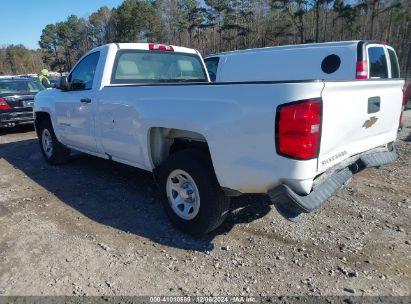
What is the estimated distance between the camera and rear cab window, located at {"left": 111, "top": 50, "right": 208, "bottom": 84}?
4.80m

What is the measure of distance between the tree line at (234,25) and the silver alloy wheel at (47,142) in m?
30.8

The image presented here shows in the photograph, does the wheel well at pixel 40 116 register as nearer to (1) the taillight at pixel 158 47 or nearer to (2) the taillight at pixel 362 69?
(1) the taillight at pixel 158 47

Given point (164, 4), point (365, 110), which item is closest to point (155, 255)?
point (365, 110)

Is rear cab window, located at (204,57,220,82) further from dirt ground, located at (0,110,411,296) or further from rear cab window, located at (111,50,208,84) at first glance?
dirt ground, located at (0,110,411,296)

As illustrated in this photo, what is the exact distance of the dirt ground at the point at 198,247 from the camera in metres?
2.94

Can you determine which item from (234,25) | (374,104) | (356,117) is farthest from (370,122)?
(234,25)

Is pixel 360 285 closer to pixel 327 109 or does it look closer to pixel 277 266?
pixel 277 266

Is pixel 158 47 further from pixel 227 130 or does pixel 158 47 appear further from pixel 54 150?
pixel 54 150

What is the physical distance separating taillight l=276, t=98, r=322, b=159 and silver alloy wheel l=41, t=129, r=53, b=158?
4.96 meters

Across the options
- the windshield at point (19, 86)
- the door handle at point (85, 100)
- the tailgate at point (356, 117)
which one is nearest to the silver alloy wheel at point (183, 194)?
the tailgate at point (356, 117)

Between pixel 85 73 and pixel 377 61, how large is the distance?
543 cm

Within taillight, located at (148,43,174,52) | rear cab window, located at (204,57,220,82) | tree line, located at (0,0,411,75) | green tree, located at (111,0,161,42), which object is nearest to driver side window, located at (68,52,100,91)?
taillight, located at (148,43,174,52)

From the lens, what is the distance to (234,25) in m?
53.9

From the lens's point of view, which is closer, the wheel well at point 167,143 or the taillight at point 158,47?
the wheel well at point 167,143
